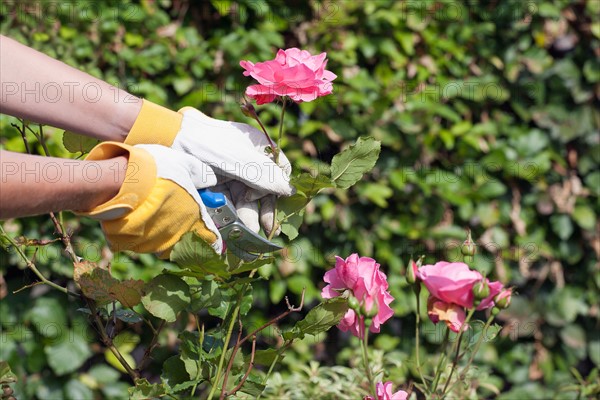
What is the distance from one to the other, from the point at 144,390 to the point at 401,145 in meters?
1.99


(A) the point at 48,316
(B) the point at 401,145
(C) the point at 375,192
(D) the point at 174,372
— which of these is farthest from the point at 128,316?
(B) the point at 401,145

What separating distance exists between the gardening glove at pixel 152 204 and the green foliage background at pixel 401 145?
1.32m

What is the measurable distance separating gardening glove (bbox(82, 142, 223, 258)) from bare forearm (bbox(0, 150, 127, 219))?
0.08 feet

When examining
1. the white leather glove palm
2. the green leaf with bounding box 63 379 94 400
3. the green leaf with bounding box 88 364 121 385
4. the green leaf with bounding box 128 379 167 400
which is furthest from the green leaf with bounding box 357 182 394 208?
the green leaf with bounding box 128 379 167 400

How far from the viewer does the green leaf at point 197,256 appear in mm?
1306

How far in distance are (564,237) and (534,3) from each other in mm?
990

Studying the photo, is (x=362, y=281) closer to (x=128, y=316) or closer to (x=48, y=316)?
(x=128, y=316)

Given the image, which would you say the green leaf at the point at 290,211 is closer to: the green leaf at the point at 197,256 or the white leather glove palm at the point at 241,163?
the white leather glove palm at the point at 241,163

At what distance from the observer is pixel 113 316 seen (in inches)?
61.1

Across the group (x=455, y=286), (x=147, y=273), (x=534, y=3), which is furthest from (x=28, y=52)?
(x=534, y=3)

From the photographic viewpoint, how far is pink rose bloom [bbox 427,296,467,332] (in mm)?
1481

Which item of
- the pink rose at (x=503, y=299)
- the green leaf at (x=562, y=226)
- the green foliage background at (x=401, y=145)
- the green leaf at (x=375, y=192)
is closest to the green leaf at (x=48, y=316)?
the green foliage background at (x=401, y=145)

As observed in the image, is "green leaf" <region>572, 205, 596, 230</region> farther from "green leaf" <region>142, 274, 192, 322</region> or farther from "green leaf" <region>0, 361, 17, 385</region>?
"green leaf" <region>0, 361, 17, 385</region>

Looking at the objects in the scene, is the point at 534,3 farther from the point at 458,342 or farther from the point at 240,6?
the point at 458,342
